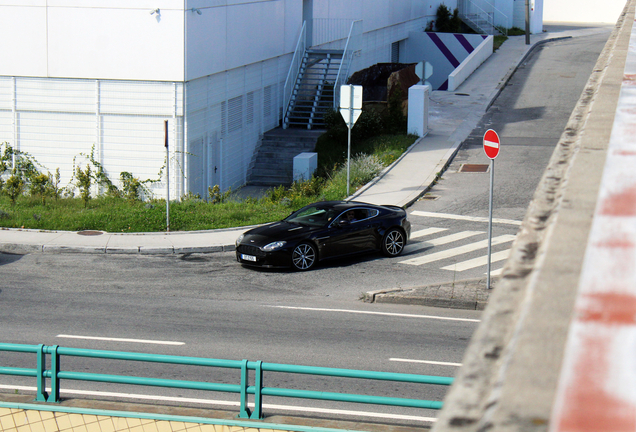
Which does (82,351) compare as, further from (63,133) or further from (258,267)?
(63,133)

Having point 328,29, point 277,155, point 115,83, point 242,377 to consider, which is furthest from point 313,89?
point 242,377

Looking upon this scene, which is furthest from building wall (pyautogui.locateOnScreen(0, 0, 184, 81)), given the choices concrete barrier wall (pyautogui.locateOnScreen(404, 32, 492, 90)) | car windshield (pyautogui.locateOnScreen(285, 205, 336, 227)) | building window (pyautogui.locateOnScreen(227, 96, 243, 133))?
concrete barrier wall (pyautogui.locateOnScreen(404, 32, 492, 90))

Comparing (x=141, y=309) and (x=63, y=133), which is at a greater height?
(x=63, y=133)

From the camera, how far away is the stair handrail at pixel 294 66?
3060 cm

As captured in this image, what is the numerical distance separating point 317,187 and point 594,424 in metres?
21.8

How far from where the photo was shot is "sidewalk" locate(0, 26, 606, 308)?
1700 centimetres

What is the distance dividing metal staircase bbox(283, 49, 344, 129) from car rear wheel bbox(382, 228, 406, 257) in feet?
44.7

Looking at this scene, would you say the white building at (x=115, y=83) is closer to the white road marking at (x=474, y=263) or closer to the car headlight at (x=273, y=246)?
the car headlight at (x=273, y=246)

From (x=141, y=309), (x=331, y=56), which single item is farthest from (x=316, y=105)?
(x=141, y=309)

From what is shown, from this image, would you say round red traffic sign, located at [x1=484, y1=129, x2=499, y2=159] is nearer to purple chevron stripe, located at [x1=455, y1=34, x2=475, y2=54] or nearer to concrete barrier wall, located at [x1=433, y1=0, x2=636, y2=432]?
concrete barrier wall, located at [x1=433, y1=0, x2=636, y2=432]

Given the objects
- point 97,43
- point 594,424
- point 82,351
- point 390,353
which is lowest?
point 390,353

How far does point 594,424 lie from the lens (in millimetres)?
1108

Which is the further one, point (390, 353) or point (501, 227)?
point (501, 227)

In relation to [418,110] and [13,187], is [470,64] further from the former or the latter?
[13,187]
